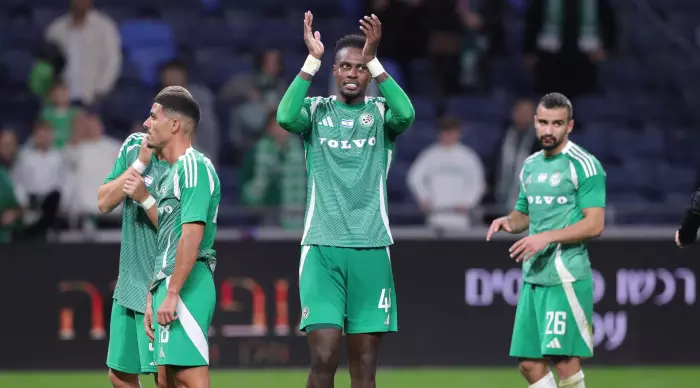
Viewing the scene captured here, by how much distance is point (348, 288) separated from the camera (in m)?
7.32

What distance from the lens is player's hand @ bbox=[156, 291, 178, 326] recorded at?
658 cm

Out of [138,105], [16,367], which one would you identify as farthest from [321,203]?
[138,105]

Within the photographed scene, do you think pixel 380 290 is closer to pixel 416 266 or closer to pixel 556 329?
pixel 556 329

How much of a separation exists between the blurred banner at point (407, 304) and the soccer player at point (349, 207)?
479cm

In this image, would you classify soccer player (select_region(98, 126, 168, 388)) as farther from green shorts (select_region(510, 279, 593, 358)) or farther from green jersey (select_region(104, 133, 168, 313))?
green shorts (select_region(510, 279, 593, 358))

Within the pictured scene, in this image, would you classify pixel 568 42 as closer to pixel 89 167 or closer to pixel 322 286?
pixel 89 167

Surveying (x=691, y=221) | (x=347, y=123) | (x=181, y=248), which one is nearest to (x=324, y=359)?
(x=181, y=248)

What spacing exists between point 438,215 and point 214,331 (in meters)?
2.46

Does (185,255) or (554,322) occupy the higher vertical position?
(185,255)

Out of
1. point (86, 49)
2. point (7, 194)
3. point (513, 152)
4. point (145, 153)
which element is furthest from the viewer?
point (86, 49)

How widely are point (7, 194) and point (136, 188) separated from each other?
224 inches

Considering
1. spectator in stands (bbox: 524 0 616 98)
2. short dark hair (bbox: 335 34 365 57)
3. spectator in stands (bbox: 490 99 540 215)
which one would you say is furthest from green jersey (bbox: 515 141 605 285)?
spectator in stands (bbox: 524 0 616 98)

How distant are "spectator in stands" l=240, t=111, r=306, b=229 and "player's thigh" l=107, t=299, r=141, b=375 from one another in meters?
5.04

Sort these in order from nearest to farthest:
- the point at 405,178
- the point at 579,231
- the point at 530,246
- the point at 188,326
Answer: the point at 188,326 < the point at 530,246 < the point at 579,231 < the point at 405,178
